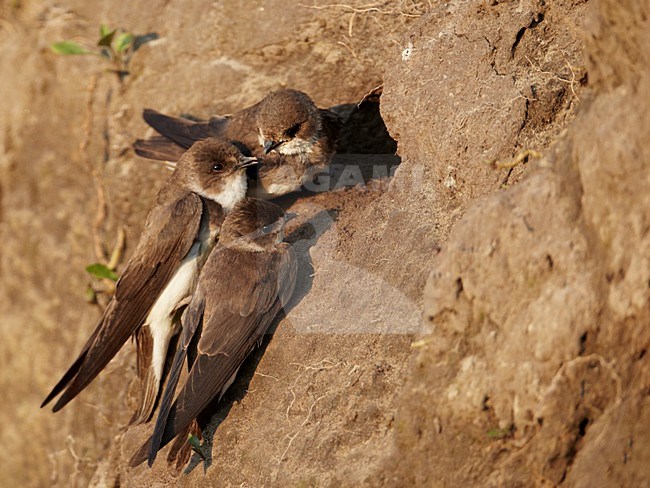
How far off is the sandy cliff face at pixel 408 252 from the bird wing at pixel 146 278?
1.62 ft

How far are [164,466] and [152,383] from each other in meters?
0.68

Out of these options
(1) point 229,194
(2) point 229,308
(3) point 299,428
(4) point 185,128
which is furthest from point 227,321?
(4) point 185,128

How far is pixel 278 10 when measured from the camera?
5945mm

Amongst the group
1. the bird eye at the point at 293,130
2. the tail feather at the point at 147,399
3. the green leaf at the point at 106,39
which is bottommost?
the tail feather at the point at 147,399

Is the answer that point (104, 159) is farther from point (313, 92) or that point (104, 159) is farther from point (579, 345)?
→ point (579, 345)

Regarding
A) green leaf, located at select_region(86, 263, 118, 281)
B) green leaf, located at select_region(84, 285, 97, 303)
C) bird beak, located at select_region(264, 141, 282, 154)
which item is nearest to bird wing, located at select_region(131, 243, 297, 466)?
bird beak, located at select_region(264, 141, 282, 154)

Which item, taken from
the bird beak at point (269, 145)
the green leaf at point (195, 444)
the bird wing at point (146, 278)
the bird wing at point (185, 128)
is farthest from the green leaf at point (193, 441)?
the bird wing at point (185, 128)

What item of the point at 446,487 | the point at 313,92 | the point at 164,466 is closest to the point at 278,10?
the point at 313,92

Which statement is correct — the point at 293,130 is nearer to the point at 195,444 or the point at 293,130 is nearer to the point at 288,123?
the point at 288,123

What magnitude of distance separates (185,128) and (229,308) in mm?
1926

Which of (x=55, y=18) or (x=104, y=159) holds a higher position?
(x=55, y=18)

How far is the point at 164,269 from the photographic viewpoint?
4.79 m

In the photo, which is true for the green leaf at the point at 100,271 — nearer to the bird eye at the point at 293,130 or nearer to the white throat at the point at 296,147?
the white throat at the point at 296,147

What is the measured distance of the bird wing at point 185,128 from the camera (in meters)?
5.65
